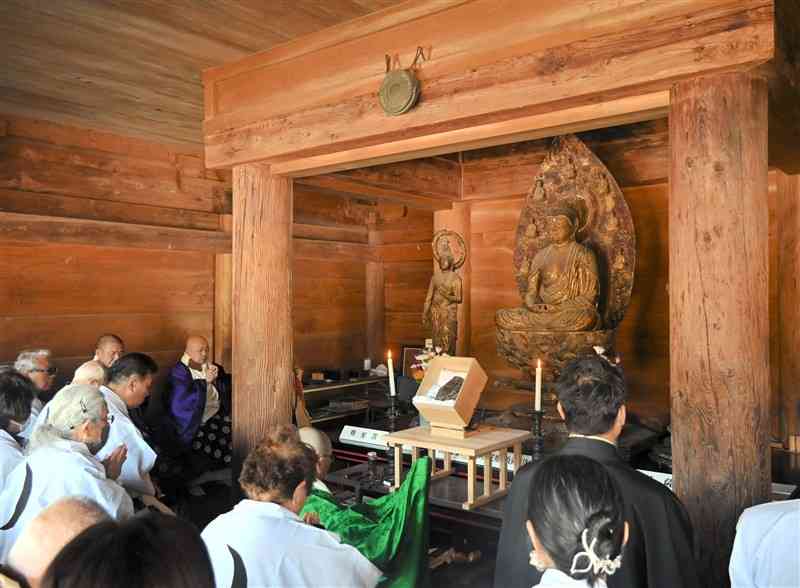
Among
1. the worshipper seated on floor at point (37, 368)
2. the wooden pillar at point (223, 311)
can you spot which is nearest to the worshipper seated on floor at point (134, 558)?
the worshipper seated on floor at point (37, 368)

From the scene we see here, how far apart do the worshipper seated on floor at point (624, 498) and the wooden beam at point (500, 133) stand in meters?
1.44

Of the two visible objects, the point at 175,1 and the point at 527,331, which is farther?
the point at 527,331

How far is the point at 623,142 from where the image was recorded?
5828mm

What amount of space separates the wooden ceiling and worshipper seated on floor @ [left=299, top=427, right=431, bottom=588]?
2467mm

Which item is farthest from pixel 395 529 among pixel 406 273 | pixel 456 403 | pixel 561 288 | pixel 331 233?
pixel 406 273

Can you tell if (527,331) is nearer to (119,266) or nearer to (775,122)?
(775,122)

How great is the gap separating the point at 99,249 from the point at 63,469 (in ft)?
14.4

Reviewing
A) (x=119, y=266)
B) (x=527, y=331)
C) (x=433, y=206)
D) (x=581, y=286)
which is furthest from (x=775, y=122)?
(x=119, y=266)

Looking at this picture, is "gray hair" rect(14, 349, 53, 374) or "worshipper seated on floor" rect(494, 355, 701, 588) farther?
"gray hair" rect(14, 349, 53, 374)

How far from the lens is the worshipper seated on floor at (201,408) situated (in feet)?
18.5

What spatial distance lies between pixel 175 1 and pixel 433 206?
3.72 metres

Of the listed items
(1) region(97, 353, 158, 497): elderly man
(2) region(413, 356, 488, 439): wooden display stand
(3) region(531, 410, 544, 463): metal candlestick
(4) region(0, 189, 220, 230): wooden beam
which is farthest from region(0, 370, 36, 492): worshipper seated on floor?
(4) region(0, 189, 220, 230): wooden beam

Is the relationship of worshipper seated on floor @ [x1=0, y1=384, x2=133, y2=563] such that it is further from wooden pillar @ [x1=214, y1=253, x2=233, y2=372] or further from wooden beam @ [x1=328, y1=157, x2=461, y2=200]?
wooden pillar @ [x1=214, y1=253, x2=233, y2=372]

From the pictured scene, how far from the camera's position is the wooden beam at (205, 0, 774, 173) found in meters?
2.67
